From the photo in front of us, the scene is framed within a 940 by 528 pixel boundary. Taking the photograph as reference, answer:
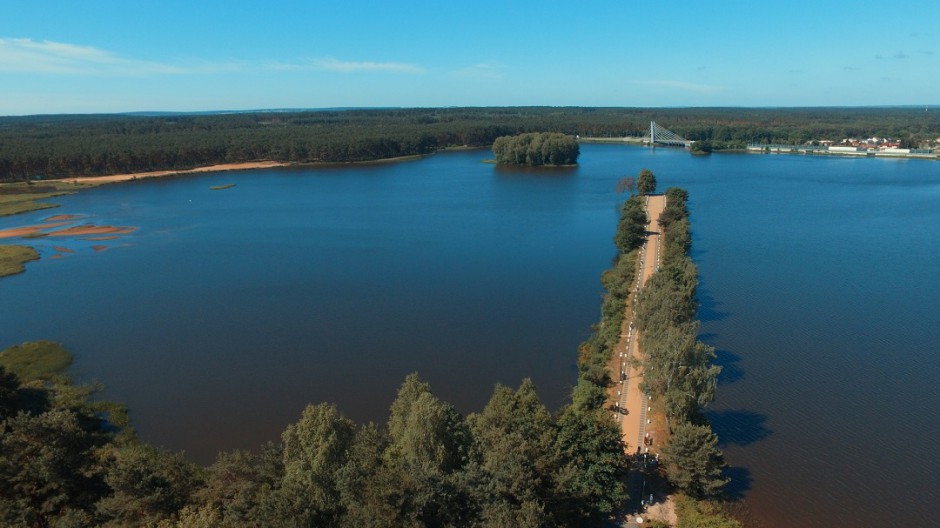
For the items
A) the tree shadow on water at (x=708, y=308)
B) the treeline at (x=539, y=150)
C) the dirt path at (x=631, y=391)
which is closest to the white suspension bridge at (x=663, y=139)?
the treeline at (x=539, y=150)

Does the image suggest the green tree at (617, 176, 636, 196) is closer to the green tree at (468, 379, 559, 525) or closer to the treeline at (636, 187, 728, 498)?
the treeline at (636, 187, 728, 498)

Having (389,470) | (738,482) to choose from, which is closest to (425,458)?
(389,470)

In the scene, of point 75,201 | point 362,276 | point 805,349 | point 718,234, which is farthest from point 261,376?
point 75,201

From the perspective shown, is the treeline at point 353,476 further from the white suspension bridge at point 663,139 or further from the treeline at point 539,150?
the white suspension bridge at point 663,139

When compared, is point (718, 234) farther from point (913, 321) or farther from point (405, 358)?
point (405, 358)

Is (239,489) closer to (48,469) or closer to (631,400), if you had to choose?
(48,469)
